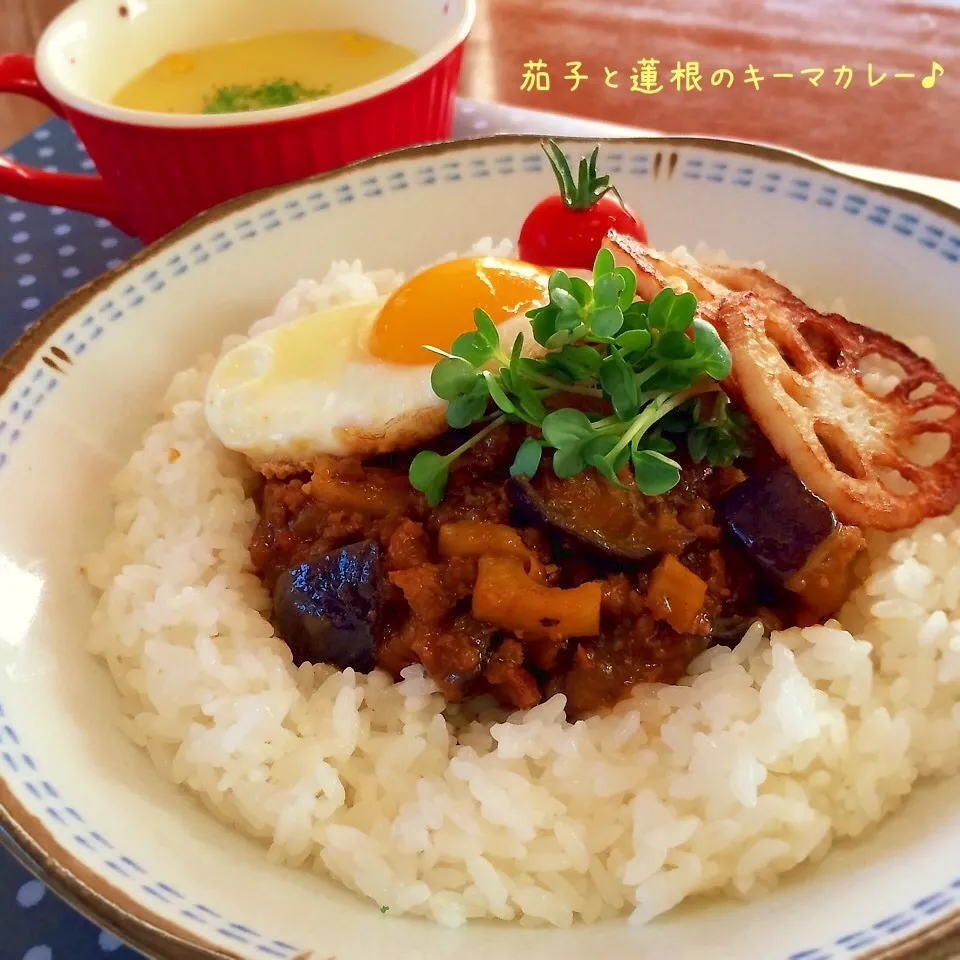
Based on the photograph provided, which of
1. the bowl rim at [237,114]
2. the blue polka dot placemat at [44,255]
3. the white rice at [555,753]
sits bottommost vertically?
the blue polka dot placemat at [44,255]

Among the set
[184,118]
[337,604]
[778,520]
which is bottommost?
[337,604]

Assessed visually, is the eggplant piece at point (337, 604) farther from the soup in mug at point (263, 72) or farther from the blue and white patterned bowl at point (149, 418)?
the soup in mug at point (263, 72)

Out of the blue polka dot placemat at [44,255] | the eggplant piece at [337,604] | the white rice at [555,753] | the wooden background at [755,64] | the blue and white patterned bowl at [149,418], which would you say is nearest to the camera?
the blue and white patterned bowl at [149,418]

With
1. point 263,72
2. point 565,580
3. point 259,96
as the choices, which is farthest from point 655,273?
point 263,72

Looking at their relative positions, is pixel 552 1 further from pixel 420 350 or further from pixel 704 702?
pixel 704 702

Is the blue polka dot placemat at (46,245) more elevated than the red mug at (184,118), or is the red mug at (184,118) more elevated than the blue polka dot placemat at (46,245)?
the red mug at (184,118)

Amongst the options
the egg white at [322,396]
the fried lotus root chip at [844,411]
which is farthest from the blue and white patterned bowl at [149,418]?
the egg white at [322,396]

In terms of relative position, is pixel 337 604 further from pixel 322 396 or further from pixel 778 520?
pixel 778 520
